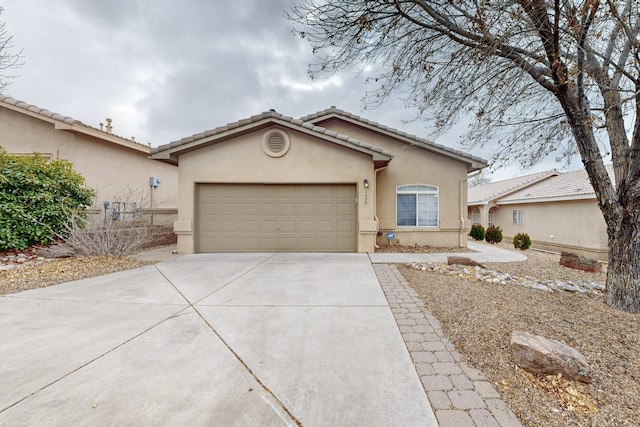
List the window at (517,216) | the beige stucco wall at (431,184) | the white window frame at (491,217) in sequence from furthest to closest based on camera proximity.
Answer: the white window frame at (491,217), the window at (517,216), the beige stucco wall at (431,184)

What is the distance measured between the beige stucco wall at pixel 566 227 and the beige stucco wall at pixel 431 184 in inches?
358

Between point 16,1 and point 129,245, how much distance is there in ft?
29.2

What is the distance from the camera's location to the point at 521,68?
441 cm

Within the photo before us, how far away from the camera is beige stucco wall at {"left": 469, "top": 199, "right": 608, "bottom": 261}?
44.3 feet

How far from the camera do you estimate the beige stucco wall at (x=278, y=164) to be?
344 inches

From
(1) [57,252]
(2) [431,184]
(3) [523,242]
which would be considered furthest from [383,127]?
(1) [57,252]

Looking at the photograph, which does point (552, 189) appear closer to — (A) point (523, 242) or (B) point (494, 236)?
(B) point (494, 236)

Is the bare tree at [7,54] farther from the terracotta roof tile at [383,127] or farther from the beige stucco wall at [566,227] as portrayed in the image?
the beige stucco wall at [566,227]

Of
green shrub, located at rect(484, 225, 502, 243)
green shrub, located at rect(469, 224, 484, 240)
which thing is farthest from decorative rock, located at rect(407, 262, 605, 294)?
green shrub, located at rect(469, 224, 484, 240)

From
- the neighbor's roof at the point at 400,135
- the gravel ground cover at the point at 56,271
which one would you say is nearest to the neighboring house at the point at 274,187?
the neighbor's roof at the point at 400,135

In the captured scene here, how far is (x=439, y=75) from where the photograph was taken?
5188 mm

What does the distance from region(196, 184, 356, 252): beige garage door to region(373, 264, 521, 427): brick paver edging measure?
5171 mm

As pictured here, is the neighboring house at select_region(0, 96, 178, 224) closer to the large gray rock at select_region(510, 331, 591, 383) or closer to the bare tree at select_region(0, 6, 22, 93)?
the bare tree at select_region(0, 6, 22, 93)

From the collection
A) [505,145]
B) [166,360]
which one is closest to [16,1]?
[166,360]
